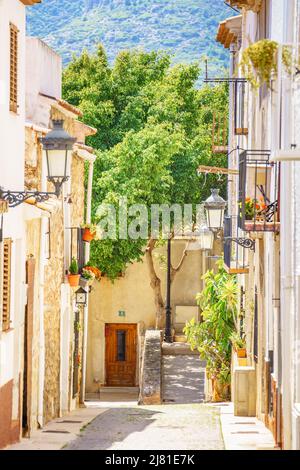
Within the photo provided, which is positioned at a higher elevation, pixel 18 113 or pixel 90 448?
pixel 18 113

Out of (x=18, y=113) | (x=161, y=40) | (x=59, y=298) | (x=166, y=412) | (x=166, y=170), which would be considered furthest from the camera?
(x=161, y=40)

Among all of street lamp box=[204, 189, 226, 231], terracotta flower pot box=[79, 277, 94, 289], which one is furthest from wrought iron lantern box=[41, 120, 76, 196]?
terracotta flower pot box=[79, 277, 94, 289]

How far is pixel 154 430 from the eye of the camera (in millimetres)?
17297

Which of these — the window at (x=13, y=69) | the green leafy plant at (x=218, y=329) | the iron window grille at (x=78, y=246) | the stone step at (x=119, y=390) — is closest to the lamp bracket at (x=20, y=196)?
the window at (x=13, y=69)

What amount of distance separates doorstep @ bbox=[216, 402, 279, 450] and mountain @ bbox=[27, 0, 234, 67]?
93.6 meters

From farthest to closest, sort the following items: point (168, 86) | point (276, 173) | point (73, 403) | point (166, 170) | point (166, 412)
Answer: point (168, 86) < point (166, 170) < point (73, 403) < point (166, 412) < point (276, 173)

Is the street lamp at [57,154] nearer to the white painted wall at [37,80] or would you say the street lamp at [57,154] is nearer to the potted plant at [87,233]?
the white painted wall at [37,80]

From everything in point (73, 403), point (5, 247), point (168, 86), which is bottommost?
point (73, 403)

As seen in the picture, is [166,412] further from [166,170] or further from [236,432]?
[166,170]

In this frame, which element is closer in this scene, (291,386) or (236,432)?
(291,386)

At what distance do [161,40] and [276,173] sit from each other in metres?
104

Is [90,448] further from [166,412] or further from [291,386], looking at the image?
[166,412]

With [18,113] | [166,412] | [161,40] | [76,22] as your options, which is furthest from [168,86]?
[76,22]

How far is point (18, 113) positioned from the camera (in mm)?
16500
